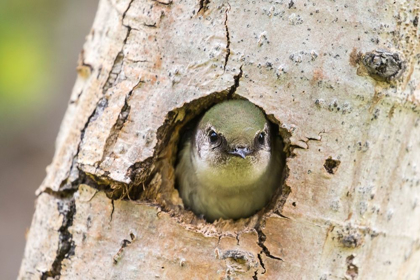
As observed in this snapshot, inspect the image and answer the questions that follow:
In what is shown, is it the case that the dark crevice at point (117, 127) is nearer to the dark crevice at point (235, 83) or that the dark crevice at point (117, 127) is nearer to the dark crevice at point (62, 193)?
the dark crevice at point (62, 193)

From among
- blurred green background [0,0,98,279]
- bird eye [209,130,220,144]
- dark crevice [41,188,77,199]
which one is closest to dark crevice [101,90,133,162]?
dark crevice [41,188,77,199]

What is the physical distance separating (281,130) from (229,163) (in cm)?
59

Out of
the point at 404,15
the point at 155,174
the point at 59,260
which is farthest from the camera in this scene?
the point at 155,174

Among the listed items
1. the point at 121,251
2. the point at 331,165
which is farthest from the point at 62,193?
the point at 331,165

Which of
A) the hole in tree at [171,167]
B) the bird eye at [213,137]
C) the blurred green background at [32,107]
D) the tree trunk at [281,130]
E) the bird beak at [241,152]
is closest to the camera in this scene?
the tree trunk at [281,130]

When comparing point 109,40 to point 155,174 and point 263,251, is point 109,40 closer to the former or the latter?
point 155,174

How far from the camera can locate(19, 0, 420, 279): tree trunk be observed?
1.98m

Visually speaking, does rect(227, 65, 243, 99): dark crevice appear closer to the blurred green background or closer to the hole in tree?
the hole in tree

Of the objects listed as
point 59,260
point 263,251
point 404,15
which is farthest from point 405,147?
point 59,260

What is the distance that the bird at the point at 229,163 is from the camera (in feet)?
8.13

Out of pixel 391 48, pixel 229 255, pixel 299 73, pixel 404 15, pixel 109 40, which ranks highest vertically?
pixel 404 15

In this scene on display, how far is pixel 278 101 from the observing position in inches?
80.8

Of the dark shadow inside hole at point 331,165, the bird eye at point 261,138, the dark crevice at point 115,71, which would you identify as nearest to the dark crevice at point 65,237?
the dark crevice at point 115,71

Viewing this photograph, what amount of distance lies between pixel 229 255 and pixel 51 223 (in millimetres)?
793
